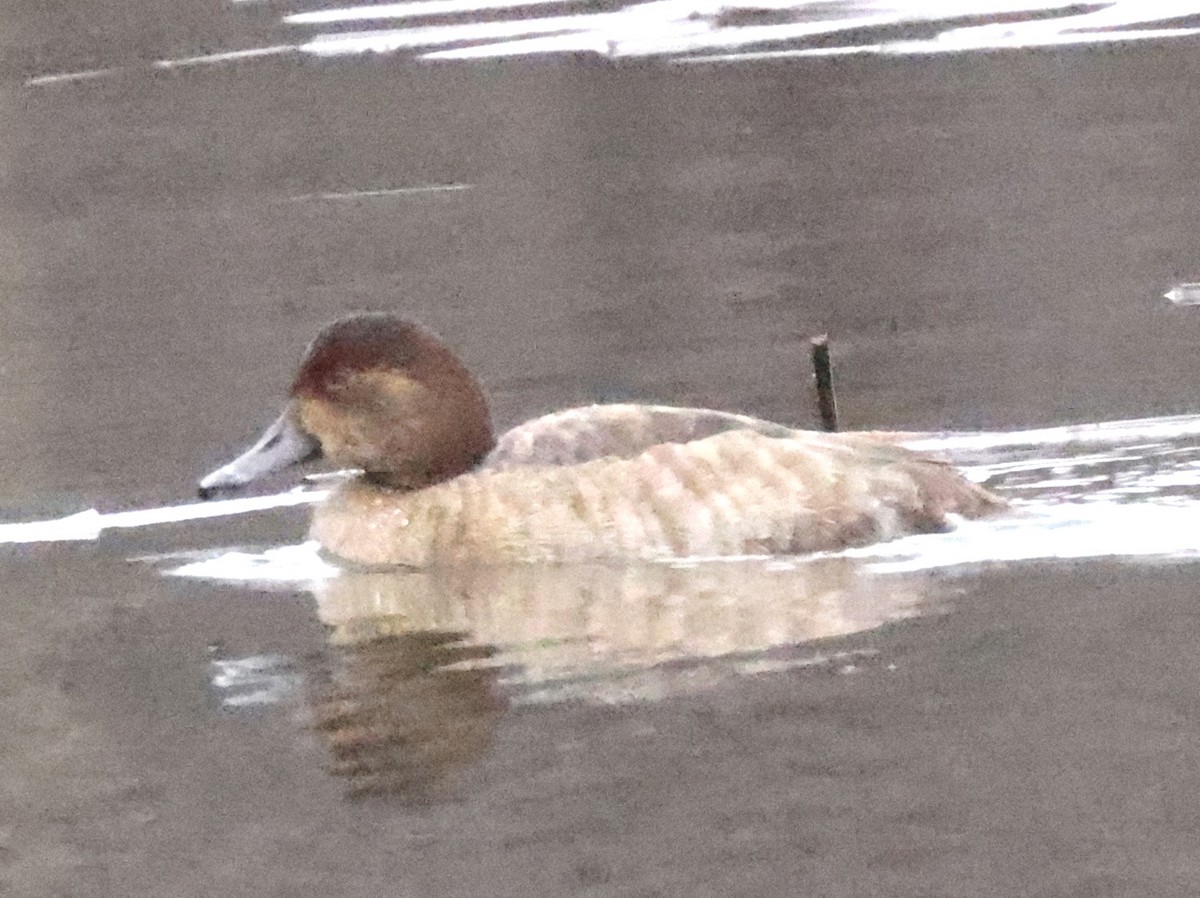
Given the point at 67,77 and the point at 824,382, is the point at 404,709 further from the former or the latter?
the point at 67,77

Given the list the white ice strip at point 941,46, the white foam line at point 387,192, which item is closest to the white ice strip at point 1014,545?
the white foam line at point 387,192

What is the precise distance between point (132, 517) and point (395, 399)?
1.25 m

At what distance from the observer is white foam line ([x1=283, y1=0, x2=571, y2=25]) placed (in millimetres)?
21906

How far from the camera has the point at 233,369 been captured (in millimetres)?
12242

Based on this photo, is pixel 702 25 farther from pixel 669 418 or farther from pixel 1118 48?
pixel 669 418

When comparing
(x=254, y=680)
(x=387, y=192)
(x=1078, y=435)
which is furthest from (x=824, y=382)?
(x=387, y=192)

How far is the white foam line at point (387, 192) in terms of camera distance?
16.0 metres

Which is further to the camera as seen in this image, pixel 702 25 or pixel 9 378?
pixel 702 25

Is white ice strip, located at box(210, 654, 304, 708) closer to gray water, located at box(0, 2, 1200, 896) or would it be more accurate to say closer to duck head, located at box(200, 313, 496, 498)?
gray water, located at box(0, 2, 1200, 896)

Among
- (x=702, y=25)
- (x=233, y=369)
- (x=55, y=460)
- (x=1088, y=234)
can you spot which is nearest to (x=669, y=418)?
(x=55, y=460)

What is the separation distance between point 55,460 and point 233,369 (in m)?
1.59

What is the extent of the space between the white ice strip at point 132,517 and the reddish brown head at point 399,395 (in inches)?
24.1

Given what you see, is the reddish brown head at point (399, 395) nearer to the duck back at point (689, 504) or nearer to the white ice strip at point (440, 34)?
the duck back at point (689, 504)

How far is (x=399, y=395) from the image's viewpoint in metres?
9.11
